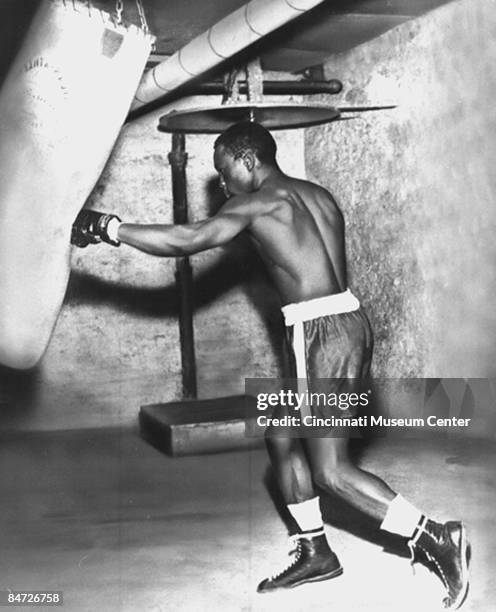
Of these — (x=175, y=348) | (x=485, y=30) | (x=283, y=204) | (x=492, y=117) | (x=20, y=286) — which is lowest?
(x=175, y=348)

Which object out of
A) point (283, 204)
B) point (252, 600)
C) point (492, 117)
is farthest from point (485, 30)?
point (252, 600)

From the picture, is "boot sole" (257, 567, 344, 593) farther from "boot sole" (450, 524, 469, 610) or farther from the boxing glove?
the boxing glove

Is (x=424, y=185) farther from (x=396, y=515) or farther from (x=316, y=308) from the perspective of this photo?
(x=396, y=515)

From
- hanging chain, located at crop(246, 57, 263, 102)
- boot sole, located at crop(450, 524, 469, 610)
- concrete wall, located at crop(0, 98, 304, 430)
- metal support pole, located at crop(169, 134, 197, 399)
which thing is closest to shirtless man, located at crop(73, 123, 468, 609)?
boot sole, located at crop(450, 524, 469, 610)

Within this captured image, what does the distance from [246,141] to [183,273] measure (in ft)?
8.03

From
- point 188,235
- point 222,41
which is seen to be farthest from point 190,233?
point 222,41

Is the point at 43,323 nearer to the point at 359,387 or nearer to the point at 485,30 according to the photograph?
the point at 359,387

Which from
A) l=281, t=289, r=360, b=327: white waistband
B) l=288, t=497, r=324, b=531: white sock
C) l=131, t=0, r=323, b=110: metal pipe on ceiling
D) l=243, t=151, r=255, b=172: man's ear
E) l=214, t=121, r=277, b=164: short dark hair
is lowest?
l=288, t=497, r=324, b=531: white sock

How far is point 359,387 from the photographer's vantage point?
8.57 ft

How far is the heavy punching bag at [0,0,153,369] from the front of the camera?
288 centimetres

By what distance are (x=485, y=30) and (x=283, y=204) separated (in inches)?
75.3

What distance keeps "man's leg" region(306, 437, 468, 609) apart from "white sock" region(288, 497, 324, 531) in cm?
16

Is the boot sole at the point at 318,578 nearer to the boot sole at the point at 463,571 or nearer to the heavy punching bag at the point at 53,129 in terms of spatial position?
the boot sole at the point at 463,571

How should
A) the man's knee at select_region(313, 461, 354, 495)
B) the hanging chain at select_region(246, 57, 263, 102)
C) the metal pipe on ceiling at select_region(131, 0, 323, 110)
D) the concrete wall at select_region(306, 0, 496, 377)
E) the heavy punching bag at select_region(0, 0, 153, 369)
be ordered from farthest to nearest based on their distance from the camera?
the hanging chain at select_region(246, 57, 263, 102) → the concrete wall at select_region(306, 0, 496, 377) → the metal pipe on ceiling at select_region(131, 0, 323, 110) → the heavy punching bag at select_region(0, 0, 153, 369) → the man's knee at select_region(313, 461, 354, 495)
